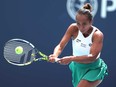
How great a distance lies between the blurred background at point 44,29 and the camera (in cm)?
664

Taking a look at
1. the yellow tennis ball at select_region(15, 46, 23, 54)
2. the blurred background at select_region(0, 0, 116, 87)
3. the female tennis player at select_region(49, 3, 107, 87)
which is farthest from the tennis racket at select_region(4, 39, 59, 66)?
the blurred background at select_region(0, 0, 116, 87)

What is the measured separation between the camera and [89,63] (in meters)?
4.84

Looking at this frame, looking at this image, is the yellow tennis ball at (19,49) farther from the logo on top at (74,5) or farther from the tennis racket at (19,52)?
the logo on top at (74,5)

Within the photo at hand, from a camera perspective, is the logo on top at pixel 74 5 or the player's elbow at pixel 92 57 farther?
the logo on top at pixel 74 5

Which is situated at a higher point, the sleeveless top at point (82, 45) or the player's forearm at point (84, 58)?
the sleeveless top at point (82, 45)

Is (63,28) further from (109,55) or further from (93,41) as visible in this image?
(93,41)

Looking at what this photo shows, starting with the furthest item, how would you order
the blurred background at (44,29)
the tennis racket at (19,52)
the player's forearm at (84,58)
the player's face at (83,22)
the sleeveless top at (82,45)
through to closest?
the blurred background at (44,29) → the tennis racket at (19,52) → the sleeveless top at (82,45) → the player's forearm at (84,58) → the player's face at (83,22)

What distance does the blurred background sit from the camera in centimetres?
664

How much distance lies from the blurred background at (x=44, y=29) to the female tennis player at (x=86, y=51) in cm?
173

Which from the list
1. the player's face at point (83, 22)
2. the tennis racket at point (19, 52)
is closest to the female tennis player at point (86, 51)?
the player's face at point (83, 22)

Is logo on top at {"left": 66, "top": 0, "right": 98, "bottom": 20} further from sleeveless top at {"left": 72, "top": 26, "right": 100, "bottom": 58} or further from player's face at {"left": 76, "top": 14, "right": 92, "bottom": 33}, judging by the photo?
player's face at {"left": 76, "top": 14, "right": 92, "bottom": 33}

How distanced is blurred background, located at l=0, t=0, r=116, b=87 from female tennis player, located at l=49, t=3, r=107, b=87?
1.73 m

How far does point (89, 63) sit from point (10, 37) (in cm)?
207

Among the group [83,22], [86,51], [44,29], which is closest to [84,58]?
[86,51]
